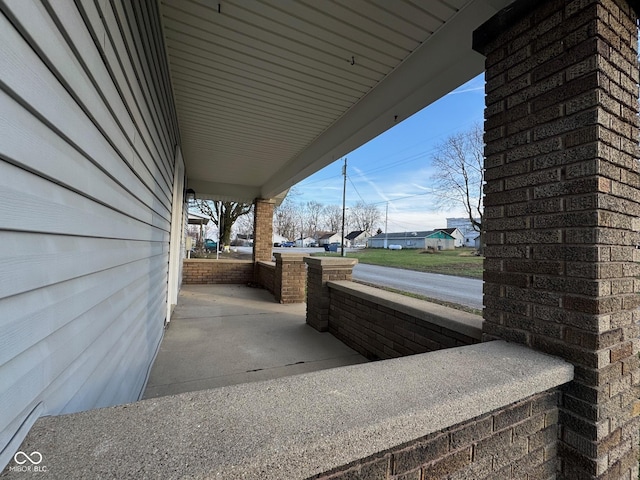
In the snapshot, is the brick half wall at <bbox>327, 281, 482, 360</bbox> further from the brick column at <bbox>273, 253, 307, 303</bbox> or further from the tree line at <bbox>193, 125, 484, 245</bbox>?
the tree line at <bbox>193, 125, 484, 245</bbox>

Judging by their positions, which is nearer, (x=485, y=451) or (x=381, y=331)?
(x=485, y=451)

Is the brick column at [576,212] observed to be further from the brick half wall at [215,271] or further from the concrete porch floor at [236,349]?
the brick half wall at [215,271]

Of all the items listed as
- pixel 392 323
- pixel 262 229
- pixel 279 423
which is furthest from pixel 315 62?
pixel 262 229

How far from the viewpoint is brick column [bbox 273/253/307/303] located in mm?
5984

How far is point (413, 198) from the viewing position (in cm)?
2994

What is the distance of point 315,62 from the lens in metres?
2.61

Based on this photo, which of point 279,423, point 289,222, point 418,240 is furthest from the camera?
point 289,222

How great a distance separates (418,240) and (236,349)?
1817 inches

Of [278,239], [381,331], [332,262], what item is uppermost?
[278,239]

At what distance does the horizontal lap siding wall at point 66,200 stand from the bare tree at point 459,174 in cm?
1937

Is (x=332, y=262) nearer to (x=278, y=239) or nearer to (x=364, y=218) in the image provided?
(x=278, y=239)

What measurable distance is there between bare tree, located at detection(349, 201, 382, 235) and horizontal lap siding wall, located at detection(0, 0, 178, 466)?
55563 millimetres

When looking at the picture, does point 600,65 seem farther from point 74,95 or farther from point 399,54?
point 74,95

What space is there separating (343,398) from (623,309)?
1.52 meters
